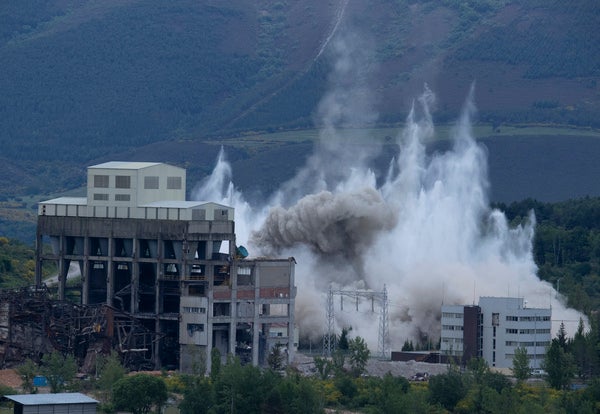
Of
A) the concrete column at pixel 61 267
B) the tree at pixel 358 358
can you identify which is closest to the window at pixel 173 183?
the concrete column at pixel 61 267

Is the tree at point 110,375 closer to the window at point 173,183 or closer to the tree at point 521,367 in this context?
the window at point 173,183

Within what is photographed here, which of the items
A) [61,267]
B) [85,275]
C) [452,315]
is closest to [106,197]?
[85,275]

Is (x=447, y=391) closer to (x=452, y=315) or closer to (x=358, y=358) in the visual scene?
(x=358, y=358)

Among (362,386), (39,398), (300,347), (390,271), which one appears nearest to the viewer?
(39,398)

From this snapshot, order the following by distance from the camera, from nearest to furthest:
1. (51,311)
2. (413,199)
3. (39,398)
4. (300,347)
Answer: (39,398)
(51,311)
(300,347)
(413,199)

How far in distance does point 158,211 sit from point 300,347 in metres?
15.8

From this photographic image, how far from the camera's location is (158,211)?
334 ft

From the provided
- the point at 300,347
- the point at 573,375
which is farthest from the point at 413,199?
the point at 573,375

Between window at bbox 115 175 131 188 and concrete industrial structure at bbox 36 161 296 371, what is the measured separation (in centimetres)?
5

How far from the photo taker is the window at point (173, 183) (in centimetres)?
10494

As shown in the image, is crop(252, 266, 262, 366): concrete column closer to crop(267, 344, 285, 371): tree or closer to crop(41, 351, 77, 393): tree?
crop(267, 344, 285, 371): tree

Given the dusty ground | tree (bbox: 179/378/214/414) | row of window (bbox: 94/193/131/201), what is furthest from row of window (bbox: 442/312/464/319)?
tree (bbox: 179/378/214/414)

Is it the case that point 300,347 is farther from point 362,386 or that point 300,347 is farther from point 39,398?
point 39,398

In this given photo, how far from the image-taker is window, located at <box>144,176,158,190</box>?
338 feet
